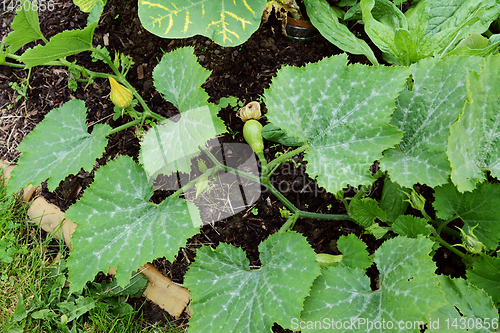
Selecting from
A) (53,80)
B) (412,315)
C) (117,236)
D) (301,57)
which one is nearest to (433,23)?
(301,57)

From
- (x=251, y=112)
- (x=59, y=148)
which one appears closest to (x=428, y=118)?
(x=251, y=112)

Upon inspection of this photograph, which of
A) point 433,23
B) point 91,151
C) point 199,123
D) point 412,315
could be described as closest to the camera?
point 412,315

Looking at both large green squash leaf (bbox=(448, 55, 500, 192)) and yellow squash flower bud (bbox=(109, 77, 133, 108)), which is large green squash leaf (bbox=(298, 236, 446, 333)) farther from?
yellow squash flower bud (bbox=(109, 77, 133, 108))

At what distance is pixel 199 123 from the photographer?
144cm

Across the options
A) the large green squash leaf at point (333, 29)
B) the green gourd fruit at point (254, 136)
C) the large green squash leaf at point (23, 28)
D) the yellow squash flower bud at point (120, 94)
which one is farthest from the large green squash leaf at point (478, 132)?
the large green squash leaf at point (23, 28)

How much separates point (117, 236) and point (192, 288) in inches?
15.8

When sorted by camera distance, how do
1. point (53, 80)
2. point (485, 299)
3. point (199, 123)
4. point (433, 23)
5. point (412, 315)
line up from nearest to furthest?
1. point (412, 315)
2. point (485, 299)
3. point (199, 123)
4. point (433, 23)
5. point (53, 80)

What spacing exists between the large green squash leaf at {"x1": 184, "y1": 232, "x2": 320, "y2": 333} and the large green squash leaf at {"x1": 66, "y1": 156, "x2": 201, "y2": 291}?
163mm

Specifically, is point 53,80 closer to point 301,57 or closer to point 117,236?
point 117,236

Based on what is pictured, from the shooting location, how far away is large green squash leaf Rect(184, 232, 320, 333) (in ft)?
4.33

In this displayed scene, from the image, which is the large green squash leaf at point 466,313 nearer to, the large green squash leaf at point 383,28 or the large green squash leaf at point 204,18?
the large green squash leaf at point 383,28

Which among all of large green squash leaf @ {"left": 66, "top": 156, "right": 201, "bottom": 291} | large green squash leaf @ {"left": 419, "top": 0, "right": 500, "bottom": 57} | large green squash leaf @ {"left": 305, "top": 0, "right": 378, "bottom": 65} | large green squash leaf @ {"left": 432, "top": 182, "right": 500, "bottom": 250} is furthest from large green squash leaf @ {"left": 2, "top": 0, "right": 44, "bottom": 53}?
large green squash leaf @ {"left": 432, "top": 182, "right": 500, "bottom": 250}

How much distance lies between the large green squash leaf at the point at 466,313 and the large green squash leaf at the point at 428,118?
471mm

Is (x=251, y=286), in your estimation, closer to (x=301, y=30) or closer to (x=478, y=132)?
(x=478, y=132)
